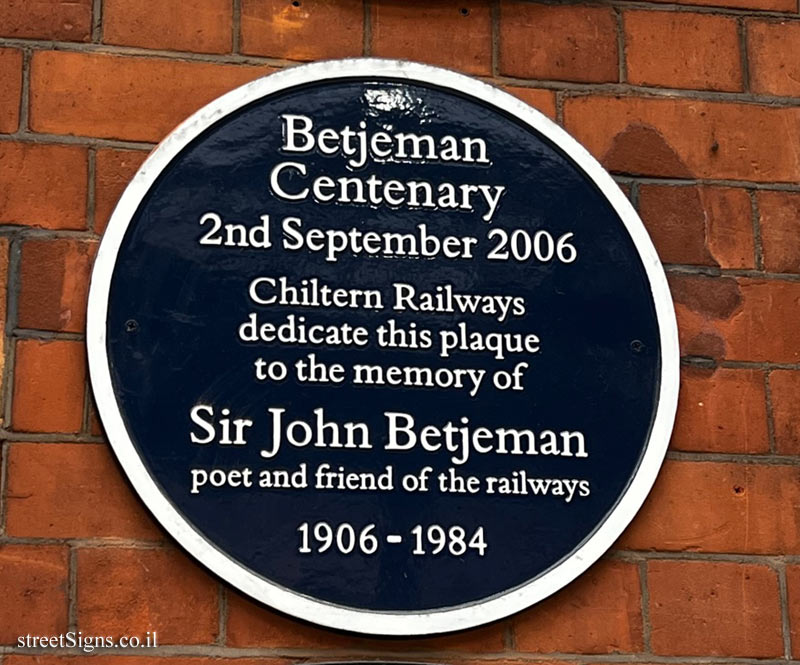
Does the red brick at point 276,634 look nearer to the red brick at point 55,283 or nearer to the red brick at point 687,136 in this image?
the red brick at point 55,283

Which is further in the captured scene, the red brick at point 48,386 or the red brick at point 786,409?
the red brick at point 786,409

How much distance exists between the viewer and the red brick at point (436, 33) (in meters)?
3.19

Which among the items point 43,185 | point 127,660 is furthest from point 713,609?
point 43,185

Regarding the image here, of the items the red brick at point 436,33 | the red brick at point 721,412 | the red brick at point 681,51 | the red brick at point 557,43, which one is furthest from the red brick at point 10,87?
the red brick at point 721,412

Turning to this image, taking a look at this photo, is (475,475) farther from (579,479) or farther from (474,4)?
(474,4)

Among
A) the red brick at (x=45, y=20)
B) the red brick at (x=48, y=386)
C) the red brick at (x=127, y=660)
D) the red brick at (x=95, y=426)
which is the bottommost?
the red brick at (x=127, y=660)

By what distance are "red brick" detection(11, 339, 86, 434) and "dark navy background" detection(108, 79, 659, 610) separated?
0.07 metres

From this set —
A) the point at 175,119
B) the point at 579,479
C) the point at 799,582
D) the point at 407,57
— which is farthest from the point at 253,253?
the point at 799,582

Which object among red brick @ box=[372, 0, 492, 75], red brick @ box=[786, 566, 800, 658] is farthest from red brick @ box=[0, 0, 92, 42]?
red brick @ box=[786, 566, 800, 658]

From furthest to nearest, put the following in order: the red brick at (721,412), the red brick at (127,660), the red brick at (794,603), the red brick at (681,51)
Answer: the red brick at (681,51)
the red brick at (721,412)
the red brick at (794,603)
the red brick at (127,660)

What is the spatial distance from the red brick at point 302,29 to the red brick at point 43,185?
0.41 meters

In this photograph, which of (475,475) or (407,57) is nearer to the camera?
(475,475)

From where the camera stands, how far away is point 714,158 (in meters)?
3.23

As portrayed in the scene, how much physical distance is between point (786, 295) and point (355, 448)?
35.7 inches
